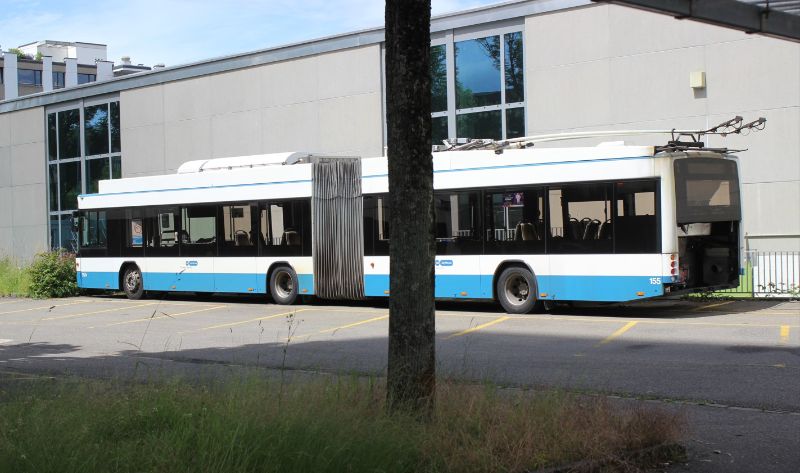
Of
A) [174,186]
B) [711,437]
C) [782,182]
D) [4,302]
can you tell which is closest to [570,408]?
[711,437]

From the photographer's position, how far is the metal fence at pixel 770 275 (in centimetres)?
2028

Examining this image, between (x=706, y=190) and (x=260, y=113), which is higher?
(x=260, y=113)

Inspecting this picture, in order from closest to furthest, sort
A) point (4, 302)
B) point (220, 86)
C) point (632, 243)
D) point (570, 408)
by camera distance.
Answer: point (570, 408), point (632, 243), point (4, 302), point (220, 86)

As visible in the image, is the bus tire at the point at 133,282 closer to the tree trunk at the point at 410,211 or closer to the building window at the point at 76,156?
the building window at the point at 76,156

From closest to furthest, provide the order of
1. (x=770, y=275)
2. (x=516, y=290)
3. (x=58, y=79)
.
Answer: (x=516, y=290) → (x=770, y=275) → (x=58, y=79)

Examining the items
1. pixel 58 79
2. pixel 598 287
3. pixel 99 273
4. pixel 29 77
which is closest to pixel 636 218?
pixel 598 287

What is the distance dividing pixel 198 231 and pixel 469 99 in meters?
8.90

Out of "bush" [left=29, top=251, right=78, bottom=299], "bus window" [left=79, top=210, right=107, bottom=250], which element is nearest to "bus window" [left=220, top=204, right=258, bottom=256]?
"bus window" [left=79, top=210, right=107, bottom=250]

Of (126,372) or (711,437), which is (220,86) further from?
(711,437)

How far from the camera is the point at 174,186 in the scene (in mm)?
24062

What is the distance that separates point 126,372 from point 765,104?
661 inches

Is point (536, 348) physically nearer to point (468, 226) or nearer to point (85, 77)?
point (468, 226)

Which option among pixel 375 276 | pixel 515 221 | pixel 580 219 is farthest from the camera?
pixel 375 276

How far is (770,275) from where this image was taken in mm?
20625
